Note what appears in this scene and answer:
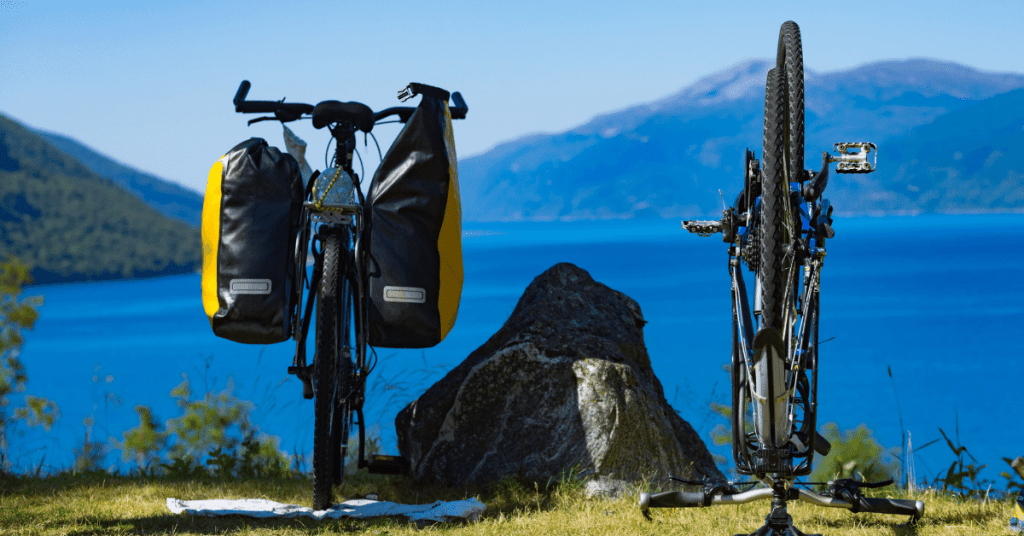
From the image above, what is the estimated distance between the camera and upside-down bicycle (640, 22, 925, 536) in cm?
260

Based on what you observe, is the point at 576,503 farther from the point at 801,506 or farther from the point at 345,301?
the point at 345,301

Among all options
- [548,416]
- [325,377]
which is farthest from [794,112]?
[325,377]

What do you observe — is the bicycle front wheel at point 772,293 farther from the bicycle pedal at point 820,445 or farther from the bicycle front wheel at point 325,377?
the bicycle front wheel at point 325,377

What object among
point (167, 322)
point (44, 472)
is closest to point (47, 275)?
point (167, 322)

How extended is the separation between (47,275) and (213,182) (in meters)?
87.4

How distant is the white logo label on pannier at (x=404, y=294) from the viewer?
3674mm

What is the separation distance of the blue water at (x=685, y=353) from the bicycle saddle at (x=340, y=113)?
1.39 m

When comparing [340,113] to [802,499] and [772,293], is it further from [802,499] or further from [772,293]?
[802,499]

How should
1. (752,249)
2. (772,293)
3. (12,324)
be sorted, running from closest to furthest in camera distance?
(772,293) → (752,249) → (12,324)

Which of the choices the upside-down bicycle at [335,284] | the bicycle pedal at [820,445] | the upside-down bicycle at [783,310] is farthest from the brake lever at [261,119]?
the bicycle pedal at [820,445]

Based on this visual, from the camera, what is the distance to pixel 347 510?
353cm

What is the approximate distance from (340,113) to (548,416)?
1.66 m

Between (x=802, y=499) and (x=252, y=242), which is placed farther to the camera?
(x=252, y=242)

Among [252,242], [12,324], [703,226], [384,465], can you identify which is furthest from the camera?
[12,324]
